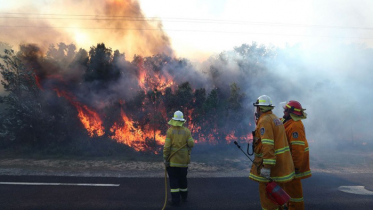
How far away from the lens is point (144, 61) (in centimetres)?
1435

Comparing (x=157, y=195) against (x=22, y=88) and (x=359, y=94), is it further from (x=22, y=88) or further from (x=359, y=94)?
(x=359, y=94)

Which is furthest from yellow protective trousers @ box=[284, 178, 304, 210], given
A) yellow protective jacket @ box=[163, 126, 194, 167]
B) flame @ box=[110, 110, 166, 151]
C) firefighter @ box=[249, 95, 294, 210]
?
flame @ box=[110, 110, 166, 151]

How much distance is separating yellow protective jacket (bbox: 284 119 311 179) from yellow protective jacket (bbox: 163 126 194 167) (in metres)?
2.03

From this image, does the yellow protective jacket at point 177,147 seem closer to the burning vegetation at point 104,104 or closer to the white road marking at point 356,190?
the white road marking at point 356,190

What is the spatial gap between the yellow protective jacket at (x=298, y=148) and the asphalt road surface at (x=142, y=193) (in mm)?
1330

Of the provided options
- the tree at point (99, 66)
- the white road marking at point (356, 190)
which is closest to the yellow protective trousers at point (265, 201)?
the white road marking at point (356, 190)

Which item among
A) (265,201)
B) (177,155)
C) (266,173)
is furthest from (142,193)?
(266,173)

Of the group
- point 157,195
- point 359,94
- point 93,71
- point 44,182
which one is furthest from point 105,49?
point 359,94

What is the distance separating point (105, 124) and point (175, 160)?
786 centimetres

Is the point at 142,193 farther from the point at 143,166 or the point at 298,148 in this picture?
the point at 298,148

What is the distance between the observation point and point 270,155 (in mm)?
3758

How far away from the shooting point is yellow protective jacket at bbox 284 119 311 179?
453 cm

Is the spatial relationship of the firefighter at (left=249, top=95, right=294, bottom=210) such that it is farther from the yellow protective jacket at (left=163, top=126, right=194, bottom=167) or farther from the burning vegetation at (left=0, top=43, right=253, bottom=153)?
the burning vegetation at (left=0, top=43, right=253, bottom=153)

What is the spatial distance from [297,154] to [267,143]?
40.6 inches
